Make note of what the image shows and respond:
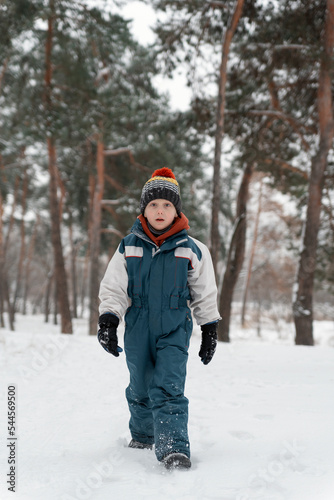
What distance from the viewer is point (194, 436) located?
8.49ft

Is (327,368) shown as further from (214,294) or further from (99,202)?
(99,202)

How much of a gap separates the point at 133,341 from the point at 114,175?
14.5 m

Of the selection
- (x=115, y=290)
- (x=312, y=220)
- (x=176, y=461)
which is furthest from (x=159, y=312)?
(x=312, y=220)

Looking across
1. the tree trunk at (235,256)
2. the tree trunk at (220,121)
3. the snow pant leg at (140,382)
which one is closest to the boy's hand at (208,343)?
the snow pant leg at (140,382)

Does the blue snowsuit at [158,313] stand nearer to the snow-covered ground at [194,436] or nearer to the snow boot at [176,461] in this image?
the snow boot at [176,461]

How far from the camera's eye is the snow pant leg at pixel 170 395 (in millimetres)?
2092

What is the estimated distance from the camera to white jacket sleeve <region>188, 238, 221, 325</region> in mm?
2412

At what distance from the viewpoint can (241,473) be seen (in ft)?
6.37

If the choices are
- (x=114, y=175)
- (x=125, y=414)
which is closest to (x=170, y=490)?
(x=125, y=414)

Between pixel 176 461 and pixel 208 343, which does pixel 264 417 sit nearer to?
pixel 208 343

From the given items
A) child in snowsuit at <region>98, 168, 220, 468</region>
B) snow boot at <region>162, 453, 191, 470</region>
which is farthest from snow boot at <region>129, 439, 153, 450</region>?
snow boot at <region>162, 453, 191, 470</region>

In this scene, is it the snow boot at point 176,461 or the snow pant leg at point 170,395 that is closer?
the snow boot at point 176,461

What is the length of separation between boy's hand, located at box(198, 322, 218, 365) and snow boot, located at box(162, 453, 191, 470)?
564mm

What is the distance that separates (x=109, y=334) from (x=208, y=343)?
0.61 metres
